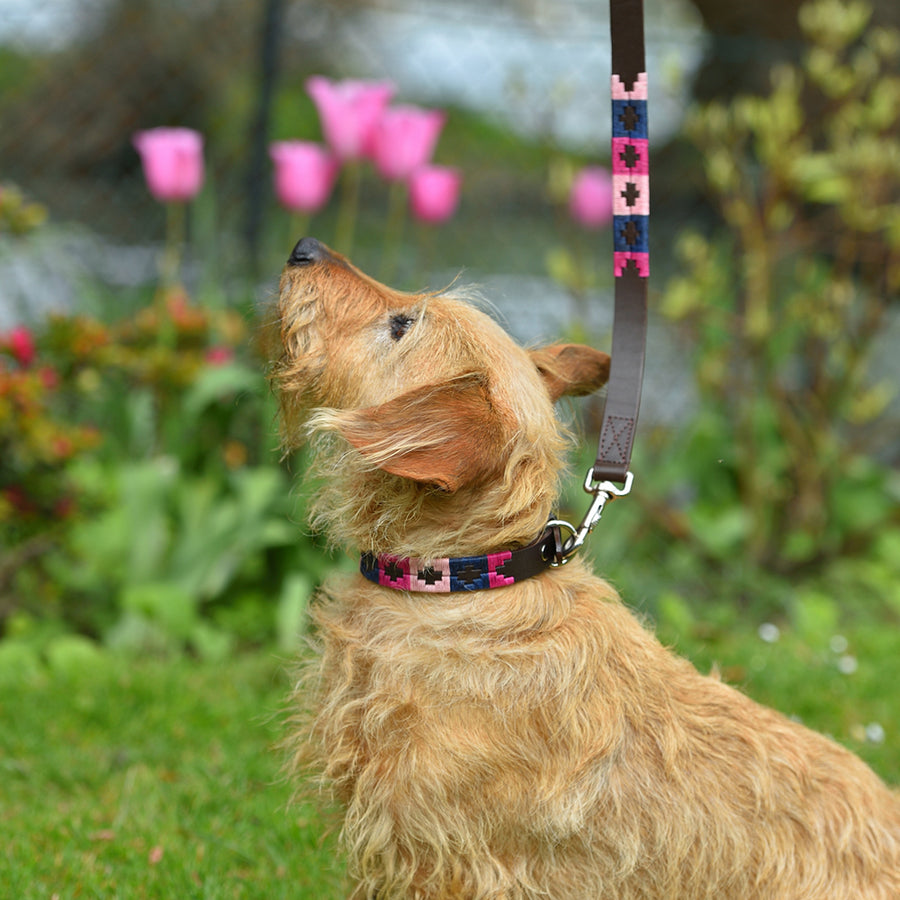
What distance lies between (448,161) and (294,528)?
6.57m

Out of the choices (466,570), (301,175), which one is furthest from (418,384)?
(301,175)

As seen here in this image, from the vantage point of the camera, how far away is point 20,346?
14.7 feet

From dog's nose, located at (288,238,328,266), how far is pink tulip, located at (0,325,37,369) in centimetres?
249

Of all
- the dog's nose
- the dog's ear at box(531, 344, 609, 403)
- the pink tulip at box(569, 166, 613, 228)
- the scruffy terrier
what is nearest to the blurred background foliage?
the pink tulip at box(569, 166, 613, 228)

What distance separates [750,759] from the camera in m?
2.30

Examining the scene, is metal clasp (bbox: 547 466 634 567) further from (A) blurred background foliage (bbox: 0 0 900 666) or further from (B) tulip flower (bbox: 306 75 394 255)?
(B) tulip flower (bbox: 306 75 394 255)

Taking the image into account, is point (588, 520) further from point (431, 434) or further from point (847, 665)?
point (847, 665)

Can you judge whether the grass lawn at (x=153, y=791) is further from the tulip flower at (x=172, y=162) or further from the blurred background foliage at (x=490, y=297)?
the tulip flower at (x=172, y=162)

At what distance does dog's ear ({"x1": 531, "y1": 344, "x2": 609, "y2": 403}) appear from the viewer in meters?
2.65

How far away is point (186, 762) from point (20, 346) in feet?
6.60

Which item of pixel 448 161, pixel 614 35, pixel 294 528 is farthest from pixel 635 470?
pixel 448 161

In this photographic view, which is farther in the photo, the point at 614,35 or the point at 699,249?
the point at 699,249

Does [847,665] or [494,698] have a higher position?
[494,698]

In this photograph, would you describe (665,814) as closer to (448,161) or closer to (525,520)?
(525,520)
